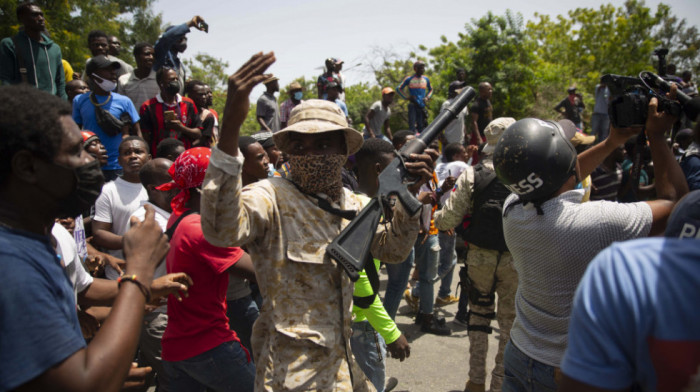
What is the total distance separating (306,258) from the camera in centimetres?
212

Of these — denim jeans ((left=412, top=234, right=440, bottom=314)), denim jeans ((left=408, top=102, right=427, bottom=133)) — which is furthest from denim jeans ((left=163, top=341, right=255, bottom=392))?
denim jeans ((left=408, top=102, right=427, bottom=133))

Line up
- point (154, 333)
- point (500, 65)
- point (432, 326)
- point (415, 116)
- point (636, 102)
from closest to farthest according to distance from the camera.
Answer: point (636, 102) < point (154, 333) < point (432, 326) < point (415, 116) < point (500, 65)

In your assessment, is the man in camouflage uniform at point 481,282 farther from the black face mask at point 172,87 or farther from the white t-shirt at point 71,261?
the black face mask at point 172,87

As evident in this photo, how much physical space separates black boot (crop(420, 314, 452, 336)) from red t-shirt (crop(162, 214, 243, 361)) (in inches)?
139

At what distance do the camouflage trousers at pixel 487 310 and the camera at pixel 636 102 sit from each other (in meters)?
1.89

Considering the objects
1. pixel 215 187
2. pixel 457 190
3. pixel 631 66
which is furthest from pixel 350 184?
pixel 631 66

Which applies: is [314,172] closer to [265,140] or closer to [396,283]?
[396,283]

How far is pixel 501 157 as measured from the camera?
7.81 feet

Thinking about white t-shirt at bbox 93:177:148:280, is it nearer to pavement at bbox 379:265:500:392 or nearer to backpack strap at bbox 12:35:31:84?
pavement at bbox 379:265:500:392

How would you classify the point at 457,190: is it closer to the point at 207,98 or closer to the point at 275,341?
the point at 275,341

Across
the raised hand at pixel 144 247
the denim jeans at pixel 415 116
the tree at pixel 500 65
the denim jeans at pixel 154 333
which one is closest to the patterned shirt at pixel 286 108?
the denim jeans at pixel 415 116

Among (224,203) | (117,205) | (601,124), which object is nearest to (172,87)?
(117,205)

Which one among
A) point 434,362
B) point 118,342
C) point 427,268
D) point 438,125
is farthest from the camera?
point 427,268

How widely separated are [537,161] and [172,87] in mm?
5104
